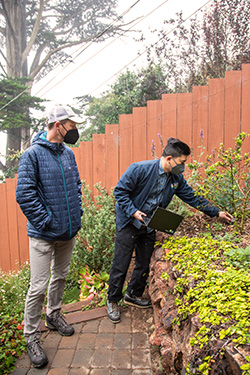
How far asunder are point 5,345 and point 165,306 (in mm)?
1560

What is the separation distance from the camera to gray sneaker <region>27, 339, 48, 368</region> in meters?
2.51

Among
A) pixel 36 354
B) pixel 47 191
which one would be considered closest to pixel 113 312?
pixel 36 354

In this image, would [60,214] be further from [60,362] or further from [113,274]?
[60,362]

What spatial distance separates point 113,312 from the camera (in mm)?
3146

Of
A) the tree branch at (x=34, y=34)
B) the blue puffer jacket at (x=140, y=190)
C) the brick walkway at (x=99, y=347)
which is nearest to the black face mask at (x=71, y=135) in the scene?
the blue puffer jacket at (x=140, y=190)

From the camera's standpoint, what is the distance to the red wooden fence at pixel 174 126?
4.30 m

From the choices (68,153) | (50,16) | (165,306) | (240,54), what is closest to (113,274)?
(165,306)

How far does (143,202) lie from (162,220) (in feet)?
0.99

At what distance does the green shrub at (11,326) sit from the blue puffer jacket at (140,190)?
4.80 ft

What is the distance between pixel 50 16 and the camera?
14359mm

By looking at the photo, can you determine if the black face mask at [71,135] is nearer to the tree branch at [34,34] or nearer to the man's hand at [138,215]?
the man's hand at [138,215]

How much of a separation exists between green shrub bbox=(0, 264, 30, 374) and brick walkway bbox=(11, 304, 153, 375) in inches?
3.6

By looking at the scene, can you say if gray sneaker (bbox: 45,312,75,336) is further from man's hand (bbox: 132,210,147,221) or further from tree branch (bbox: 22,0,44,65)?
tree branch (bbox: 22,0,44,65)

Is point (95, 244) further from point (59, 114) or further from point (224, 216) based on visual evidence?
point (59, 114)
